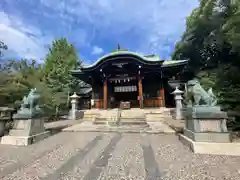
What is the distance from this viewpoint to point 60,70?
54.6 ft

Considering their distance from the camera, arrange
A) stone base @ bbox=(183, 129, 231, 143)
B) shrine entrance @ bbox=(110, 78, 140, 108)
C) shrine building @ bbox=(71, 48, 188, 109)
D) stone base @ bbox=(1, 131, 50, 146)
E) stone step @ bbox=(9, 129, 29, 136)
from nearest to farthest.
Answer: stone base @ bbox=(183, 129, 231, 143) → stone base @ bbox=(1, 131, 50, 146) → stone step @ bbox=(9, 129, 29, 136) → shrine building @ bbox=(71, 48, 188, 109) → shrine entrance @ bbox=(110, 78, 140, 108)

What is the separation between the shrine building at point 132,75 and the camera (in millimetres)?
11461

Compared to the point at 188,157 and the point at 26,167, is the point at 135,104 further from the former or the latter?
the point at 26,167

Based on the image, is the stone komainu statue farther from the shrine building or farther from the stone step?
the shrine building

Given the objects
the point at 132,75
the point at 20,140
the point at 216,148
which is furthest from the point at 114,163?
the point at 132,75

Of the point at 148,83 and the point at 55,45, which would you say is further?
the point at 55,45

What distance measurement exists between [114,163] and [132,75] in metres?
10.1

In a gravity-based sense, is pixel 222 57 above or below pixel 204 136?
above

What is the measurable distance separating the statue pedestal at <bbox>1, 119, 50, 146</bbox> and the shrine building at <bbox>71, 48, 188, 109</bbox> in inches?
278

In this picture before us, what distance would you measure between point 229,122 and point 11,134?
8198 mm

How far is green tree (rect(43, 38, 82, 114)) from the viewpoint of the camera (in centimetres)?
1263

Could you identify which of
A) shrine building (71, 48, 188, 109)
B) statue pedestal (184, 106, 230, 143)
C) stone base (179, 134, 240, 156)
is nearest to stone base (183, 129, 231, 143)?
statue pedestal (184, 106, 230, 143)

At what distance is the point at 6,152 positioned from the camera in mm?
3945

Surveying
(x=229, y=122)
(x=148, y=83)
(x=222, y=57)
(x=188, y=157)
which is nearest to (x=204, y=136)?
(x=188, y=157)
